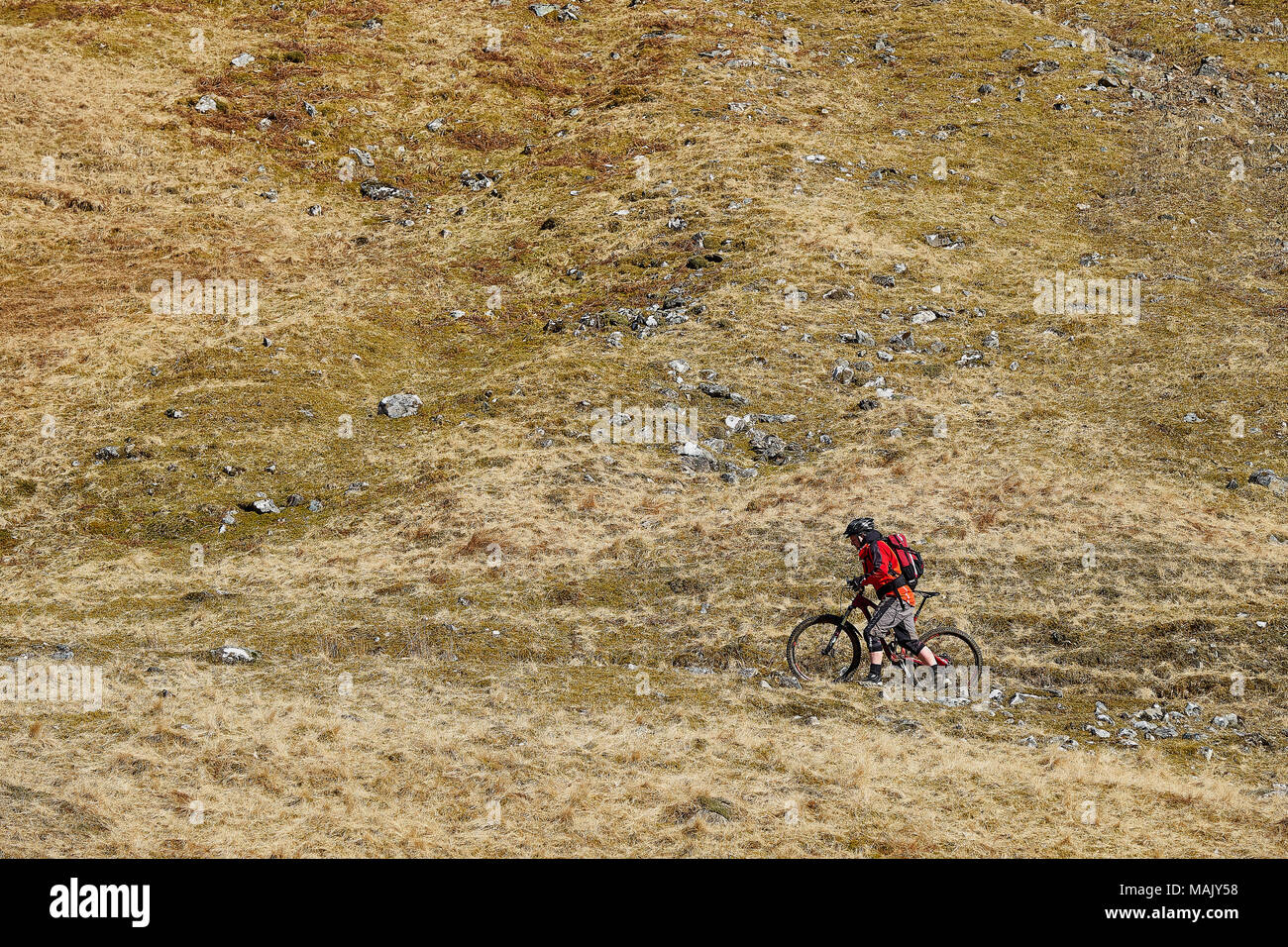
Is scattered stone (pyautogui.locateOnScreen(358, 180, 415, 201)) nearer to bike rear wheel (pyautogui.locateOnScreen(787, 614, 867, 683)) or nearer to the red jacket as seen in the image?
bike rear wheel (pyautogui.locateOnScreen(787, 614, 867, 683))

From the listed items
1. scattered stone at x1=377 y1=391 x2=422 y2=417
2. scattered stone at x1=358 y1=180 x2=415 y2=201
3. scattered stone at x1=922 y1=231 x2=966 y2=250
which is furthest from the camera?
scattered stone at x1=358 y1=180 x2=415 y2=201

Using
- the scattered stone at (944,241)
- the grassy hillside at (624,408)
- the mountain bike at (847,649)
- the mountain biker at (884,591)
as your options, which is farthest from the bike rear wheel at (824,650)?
the scattered stone at (944,241)

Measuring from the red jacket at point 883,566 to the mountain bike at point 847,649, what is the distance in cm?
66

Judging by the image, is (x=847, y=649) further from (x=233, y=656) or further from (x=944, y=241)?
(x=944, y=241)

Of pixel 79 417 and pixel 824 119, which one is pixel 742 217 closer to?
pixel 824 119

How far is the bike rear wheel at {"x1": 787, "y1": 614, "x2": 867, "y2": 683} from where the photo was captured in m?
17.5

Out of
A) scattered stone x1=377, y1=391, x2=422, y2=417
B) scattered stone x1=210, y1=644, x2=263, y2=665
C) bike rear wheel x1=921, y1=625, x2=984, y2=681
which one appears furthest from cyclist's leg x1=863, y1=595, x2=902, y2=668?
scattered stone x1=377, y1=391, x2=422, y2=417

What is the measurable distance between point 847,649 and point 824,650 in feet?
4.70

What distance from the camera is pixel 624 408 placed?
30.6 metres

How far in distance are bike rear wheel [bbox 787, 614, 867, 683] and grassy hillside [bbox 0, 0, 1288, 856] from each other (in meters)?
Answer: 0.62

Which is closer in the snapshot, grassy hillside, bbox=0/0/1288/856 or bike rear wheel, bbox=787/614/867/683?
grassy hillside, bbox=0/0/1288/856

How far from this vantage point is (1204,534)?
23.6 meters

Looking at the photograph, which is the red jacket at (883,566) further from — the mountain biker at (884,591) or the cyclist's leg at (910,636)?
the cyclist's leg at (910,636)

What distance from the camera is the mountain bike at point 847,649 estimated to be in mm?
17375
